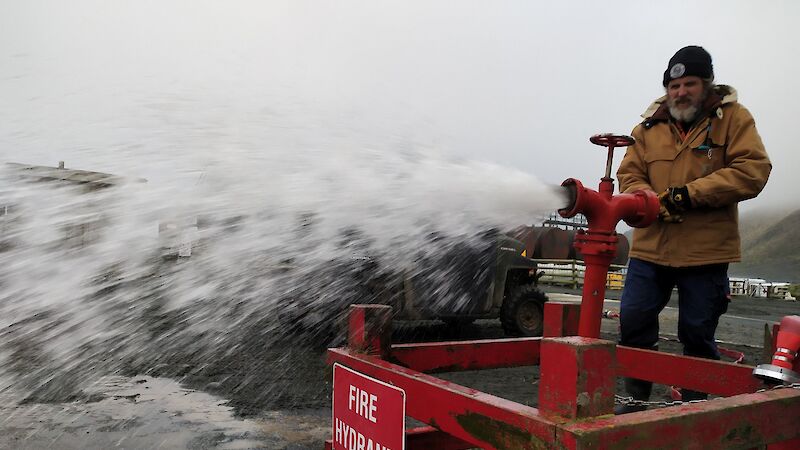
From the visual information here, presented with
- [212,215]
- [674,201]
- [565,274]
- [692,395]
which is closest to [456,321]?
[692,395]

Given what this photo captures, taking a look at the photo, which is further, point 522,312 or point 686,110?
point 522,312

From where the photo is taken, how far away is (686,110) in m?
2.72

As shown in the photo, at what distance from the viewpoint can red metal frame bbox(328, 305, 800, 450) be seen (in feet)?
3.96

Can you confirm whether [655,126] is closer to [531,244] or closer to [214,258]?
[214,258]

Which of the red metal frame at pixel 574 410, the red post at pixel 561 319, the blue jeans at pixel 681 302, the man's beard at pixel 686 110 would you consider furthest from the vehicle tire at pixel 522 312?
the red post at pixel 561 319

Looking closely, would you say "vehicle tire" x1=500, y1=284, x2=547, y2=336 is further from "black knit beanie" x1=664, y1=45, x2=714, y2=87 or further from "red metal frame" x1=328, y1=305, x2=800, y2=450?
"red metal frame" x1=328, y1=305, x2=800, y2=450

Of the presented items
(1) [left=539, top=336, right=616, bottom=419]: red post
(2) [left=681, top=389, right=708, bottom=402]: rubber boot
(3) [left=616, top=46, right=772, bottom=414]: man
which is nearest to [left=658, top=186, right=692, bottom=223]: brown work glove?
(3) [left=616, top=46, right=772, bottom=414]: man

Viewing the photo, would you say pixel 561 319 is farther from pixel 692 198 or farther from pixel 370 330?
pixel 692 198

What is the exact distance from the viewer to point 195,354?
630cm

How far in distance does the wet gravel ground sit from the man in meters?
1.59

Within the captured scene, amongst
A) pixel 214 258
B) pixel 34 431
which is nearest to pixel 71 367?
pixel 34 431

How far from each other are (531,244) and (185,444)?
21.2ft

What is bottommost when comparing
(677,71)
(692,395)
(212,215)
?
(692,395)

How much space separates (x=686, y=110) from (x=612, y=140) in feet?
2.73
